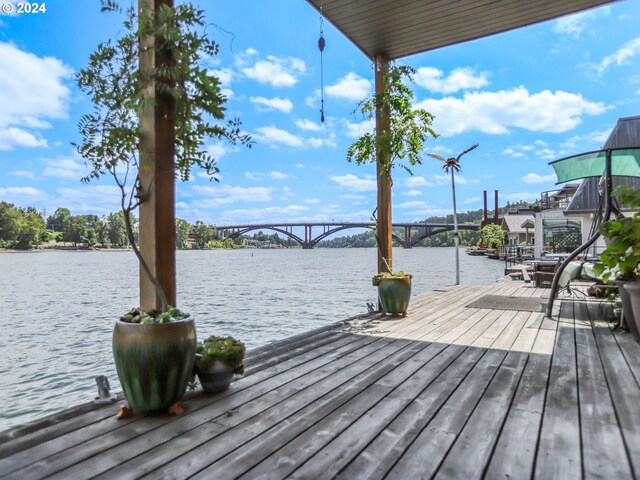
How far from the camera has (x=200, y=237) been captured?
56.5 metres

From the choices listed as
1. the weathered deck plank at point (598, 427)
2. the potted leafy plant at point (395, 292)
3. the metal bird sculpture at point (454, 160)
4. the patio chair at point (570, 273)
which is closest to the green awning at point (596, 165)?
the patio chair at point (570, 273)

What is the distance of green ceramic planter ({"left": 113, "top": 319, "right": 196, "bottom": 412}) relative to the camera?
5.65 feet

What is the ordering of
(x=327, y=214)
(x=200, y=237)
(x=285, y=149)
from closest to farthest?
(x=285, y=149) → (x=327, y=214) → (x=200, y=237)

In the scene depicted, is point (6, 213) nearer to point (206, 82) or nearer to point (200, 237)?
point (200, 237)

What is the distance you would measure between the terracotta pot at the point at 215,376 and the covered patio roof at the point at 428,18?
→ 11.8 ft

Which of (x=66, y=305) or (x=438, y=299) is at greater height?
(x=438, y=299)

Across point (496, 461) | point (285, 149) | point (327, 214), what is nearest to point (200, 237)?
point (327, 214)

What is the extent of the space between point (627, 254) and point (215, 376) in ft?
10.4

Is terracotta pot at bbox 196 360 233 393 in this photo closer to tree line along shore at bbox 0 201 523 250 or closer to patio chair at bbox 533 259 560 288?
patio chair at bbox 533 259 560 288

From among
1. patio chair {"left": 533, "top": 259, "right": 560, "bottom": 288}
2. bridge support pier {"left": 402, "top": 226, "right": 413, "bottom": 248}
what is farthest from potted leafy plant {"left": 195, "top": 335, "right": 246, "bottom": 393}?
bridge support pier {"left": 402, "top": 226, "right": 413, "bottom": 248}

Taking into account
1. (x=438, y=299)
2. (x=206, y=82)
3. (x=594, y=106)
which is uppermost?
(x=594, y=106)

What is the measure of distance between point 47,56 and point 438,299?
5.88 meters

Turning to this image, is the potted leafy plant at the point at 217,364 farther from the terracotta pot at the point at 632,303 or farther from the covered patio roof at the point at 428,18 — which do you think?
the covered patio roof at the point at 428,18

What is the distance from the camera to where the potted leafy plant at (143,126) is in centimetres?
175
